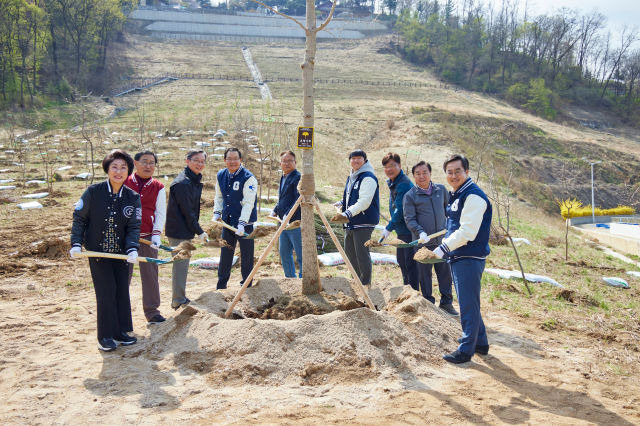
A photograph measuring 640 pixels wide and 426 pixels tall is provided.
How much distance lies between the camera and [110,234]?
4336 mm

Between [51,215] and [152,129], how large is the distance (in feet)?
52.7

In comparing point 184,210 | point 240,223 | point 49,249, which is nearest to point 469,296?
point 240,223

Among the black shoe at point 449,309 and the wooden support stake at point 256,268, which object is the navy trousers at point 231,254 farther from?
the black shoe at point 449,309

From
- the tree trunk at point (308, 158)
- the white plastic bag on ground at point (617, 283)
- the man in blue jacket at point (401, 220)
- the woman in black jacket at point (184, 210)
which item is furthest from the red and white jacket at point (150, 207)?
the white plastic bag on ground at point (617, 283)

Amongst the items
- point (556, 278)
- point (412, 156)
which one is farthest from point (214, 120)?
point (556, 278)

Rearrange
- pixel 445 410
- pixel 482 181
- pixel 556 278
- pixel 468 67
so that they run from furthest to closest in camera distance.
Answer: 1. pixel 468 67
2. pixel 482 181
3. pixel 556 278
4. pixel 445 410

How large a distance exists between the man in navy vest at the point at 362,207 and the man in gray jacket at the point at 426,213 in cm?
38

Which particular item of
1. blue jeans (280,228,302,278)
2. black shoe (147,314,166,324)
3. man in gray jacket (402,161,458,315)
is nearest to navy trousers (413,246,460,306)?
man in gray jacket (402,161,458,315)

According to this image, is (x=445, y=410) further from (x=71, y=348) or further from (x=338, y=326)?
(x=71, y=348)

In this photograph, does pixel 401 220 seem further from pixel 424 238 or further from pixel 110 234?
pixel 110 234

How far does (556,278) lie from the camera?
8992mm

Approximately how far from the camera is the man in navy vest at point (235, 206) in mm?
5594

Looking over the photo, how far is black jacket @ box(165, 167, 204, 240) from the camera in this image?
525 cm

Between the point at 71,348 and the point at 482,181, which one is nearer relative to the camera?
the point at 71,348
